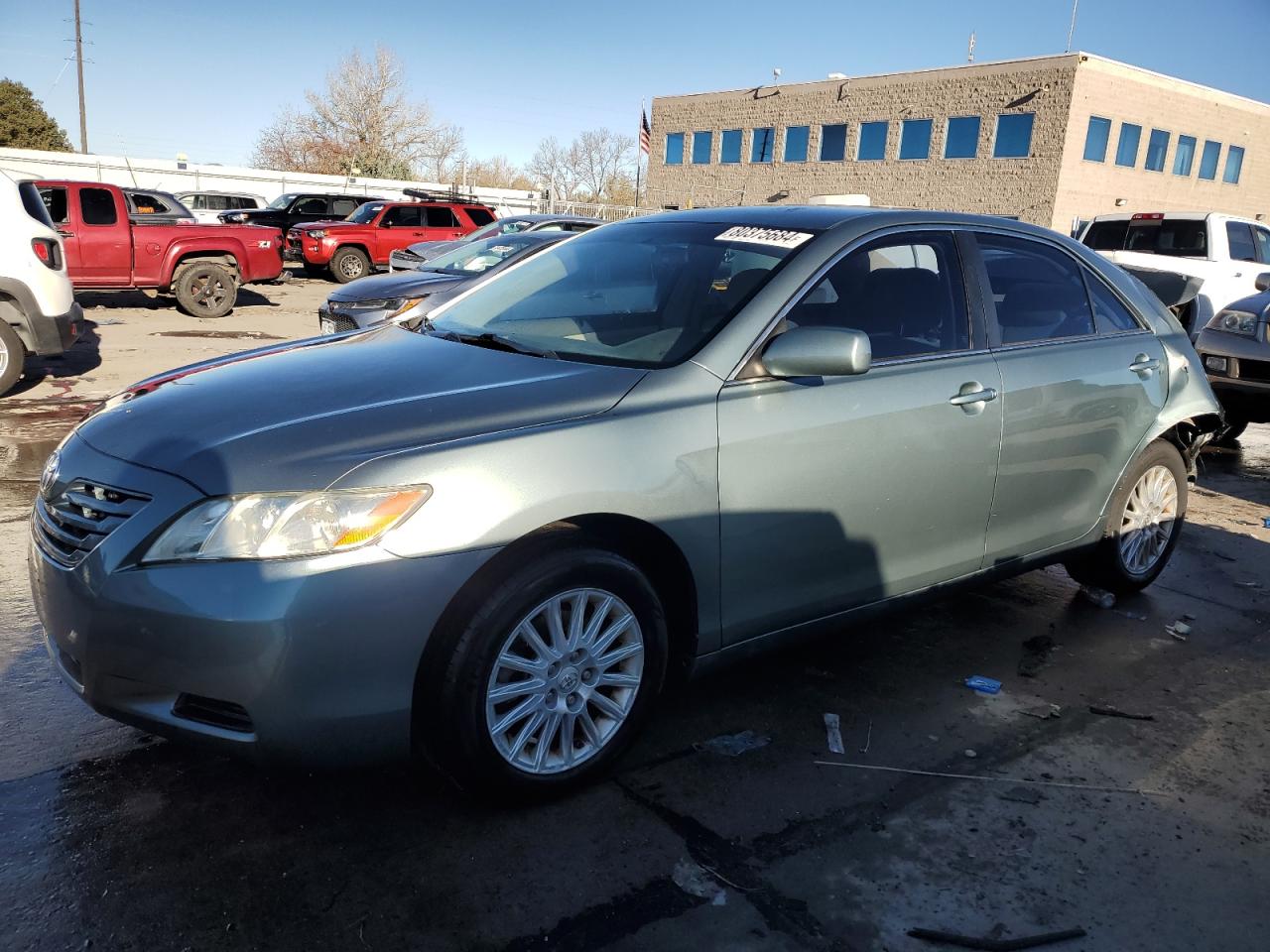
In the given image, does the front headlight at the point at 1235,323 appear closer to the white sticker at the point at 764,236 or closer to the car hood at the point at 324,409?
the white sticker at the point at 764,236

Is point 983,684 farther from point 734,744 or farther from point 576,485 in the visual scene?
point 576,485

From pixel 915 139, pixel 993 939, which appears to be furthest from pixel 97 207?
pixel 915 139

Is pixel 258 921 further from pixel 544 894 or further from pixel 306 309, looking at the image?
pixel 306 309

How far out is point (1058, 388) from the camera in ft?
13.0

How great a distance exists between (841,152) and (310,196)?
23850mm

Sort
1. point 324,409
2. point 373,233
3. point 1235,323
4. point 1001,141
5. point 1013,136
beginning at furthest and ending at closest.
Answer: point 1001,141
point 1013,136
point 373,233
point 1235,323
point 324,409

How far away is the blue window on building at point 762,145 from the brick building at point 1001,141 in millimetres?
46

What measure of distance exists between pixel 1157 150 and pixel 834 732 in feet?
134

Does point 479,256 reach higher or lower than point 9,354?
higher

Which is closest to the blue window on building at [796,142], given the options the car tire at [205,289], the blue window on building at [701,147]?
the blue window on building at [701,147]

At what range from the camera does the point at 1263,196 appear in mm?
42219

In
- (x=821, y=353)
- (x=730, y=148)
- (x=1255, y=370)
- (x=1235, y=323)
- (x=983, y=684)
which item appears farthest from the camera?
(x=730, y=148)

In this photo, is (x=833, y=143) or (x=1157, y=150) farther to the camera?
(x=833, y=143)

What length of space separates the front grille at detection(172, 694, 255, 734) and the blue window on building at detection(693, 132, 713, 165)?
4652 centimetres
